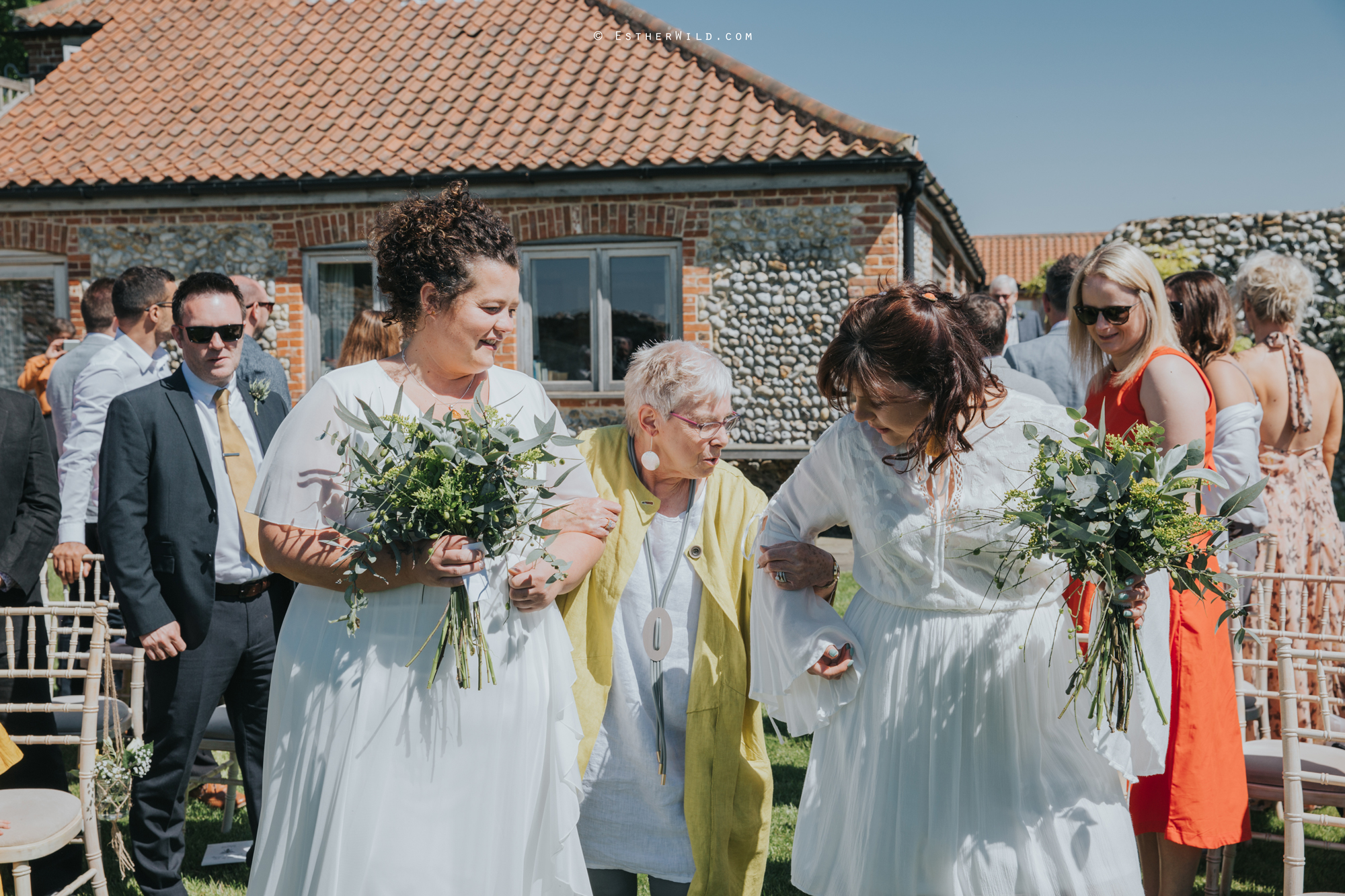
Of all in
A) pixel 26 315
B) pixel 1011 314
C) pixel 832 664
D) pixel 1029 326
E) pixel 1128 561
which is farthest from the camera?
pixel 26 315

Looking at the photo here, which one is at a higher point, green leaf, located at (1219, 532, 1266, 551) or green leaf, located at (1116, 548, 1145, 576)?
green leaf, located at (1219, 532, 1266, 551)

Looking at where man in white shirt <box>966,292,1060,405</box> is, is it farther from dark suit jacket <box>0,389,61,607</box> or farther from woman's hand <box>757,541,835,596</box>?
dark suit jacket <box>0,389,61,607</box>

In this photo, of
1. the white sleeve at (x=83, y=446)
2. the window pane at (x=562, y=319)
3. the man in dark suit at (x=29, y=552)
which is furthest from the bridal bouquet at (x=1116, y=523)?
the window pane at (x=562, y=319)

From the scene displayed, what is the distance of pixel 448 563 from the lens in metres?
2.23

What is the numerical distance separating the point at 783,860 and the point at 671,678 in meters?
1.86

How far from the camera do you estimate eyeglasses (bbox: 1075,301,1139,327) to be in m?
3.12

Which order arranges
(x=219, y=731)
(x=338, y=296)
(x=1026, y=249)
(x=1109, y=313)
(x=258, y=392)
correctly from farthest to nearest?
(x=1026, y=249)
(x=338, y=296)
(x=219, y=731)
(x=258, y=392)
(x=1109, y=313)

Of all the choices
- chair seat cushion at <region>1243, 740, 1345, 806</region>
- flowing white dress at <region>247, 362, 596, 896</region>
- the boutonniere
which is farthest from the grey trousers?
the boutonniere

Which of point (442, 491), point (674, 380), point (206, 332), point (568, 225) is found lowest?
point (442, 491)

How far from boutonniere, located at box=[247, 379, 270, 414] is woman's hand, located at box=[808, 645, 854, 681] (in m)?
2.61

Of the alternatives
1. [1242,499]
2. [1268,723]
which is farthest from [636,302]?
[1242,499]

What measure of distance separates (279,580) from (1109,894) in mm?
3043

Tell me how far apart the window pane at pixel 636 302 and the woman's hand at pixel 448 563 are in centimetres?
914

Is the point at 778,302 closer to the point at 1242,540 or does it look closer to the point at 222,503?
the point at 222,503
